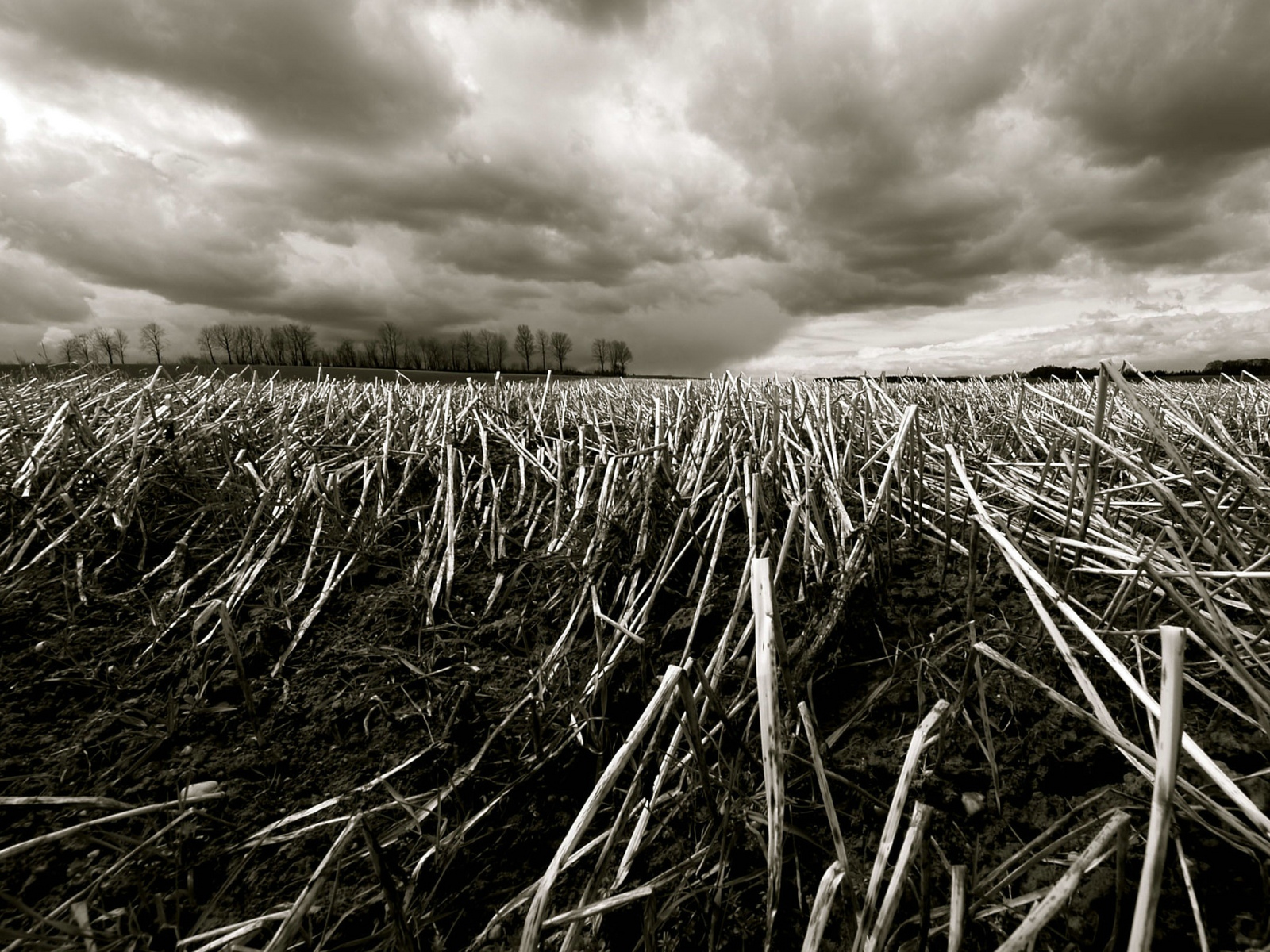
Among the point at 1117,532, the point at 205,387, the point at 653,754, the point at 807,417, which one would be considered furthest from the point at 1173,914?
the point at 205,387

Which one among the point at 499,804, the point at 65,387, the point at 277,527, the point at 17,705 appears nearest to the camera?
the point at 499,804

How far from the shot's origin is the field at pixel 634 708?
1.28 metres

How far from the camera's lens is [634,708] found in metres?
1.81

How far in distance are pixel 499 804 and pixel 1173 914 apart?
1.43 meters

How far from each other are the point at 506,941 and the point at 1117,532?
2.25m

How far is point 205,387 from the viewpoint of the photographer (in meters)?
5.04

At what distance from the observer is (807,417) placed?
3.59 m

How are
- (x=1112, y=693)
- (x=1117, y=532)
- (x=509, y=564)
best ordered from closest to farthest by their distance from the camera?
1. (x=1112, y=693)
2. (x=1117, y=532)
3. (x=509, y=564)

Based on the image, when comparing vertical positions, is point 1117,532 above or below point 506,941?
above

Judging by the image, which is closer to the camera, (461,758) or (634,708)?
(461,758)

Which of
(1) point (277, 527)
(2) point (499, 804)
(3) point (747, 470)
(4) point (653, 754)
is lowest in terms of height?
(2) point (499, 804)

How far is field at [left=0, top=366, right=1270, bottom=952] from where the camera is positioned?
128 centimetres

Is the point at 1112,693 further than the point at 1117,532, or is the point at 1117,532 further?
the point at 1117,532

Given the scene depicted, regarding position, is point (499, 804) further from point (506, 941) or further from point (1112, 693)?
point (1112, 693)
